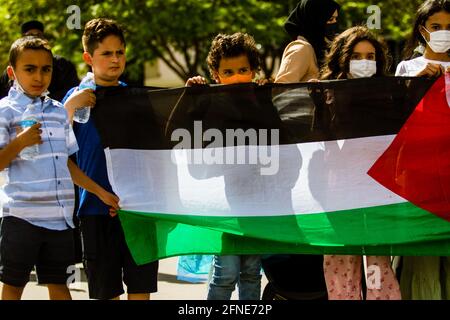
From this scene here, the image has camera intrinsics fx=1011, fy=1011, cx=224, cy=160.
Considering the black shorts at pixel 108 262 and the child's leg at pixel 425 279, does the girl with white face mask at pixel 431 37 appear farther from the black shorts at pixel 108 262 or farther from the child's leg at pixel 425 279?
the black shorts at pixel 108 262

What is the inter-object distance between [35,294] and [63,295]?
75.1 inches

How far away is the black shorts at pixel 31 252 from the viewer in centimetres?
525

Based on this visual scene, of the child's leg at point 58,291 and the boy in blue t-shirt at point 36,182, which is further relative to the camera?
the child's leg at point 58,291

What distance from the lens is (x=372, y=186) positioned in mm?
5258

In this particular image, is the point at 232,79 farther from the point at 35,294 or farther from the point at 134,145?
the point at 35,294

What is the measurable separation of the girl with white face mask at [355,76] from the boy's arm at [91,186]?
118cm

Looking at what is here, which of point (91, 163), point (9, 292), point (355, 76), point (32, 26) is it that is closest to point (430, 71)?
point (355, 76)

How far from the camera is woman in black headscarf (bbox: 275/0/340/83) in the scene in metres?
6.02

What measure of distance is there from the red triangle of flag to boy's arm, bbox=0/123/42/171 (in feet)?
5.79

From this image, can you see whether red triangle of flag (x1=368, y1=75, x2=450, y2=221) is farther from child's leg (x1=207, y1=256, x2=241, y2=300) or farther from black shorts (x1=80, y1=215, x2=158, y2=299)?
black shorts (x1=80, y1=215, x2=158, y2=299)

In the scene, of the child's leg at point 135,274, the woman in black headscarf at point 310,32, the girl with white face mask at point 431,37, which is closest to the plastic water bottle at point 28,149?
the child's leg at point 135,274

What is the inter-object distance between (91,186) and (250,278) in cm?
102

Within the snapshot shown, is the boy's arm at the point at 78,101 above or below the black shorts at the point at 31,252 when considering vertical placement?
above

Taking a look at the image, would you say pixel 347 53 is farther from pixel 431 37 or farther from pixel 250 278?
pixel 250 278
